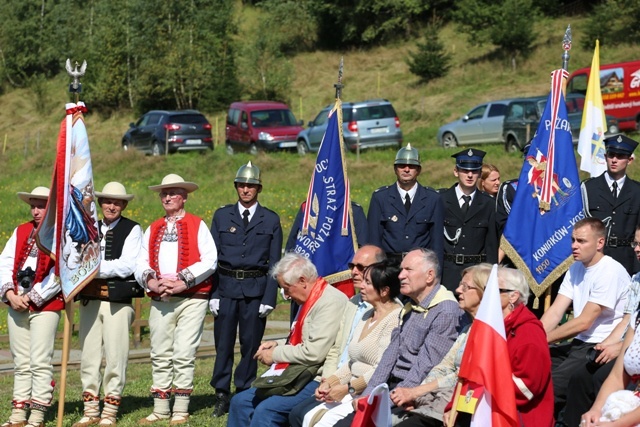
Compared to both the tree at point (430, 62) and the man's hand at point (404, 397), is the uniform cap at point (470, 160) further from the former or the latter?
the tree at point (430, 62)

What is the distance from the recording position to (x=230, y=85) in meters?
47.6

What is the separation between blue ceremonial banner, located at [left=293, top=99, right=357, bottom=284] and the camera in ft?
32.9

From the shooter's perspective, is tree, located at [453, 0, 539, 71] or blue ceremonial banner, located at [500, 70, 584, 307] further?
tree, located at [453, 0, 539, 71]

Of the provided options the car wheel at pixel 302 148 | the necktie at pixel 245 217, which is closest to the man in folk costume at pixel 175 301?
the necktie at pixel 245 217

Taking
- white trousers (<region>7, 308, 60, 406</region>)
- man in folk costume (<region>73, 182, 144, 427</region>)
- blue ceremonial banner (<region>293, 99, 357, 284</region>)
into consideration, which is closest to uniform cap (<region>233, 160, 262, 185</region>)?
blue ceremonial banner (<region>293, 99, 357, 284</region>)

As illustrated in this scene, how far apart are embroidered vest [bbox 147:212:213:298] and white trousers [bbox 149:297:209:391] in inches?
5.4

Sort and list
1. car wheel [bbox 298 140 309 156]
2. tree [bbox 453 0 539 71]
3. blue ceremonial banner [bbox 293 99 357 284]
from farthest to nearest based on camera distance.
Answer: tree [bbox 453 0 539 71]
car wheel [bbox 298 140 309 156]
blue ceremonial banner [bbox 293 99 357 284]

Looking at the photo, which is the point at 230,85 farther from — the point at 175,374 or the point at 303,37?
the point at 175,374

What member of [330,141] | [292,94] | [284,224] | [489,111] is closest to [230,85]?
[292,94]

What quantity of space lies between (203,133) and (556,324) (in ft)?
86.5

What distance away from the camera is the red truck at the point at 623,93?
29.6 meters

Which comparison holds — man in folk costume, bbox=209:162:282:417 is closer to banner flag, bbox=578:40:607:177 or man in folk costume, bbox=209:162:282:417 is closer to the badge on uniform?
the badge on uniform

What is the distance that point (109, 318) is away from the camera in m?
9.54

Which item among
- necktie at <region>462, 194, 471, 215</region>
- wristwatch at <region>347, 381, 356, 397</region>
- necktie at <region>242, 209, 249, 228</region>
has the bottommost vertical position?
wristwatch at <region>347, 381, 356, 397</region>
